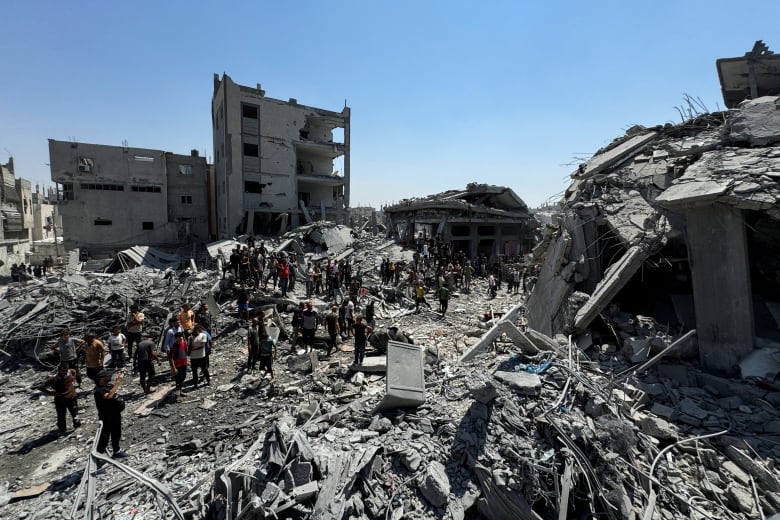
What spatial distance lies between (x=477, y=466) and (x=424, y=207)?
61.2 feet

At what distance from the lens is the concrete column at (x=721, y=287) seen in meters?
5.45

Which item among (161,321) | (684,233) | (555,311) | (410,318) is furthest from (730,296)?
(161,321)

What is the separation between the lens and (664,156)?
7.96 metres

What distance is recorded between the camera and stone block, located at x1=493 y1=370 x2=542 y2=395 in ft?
15.7

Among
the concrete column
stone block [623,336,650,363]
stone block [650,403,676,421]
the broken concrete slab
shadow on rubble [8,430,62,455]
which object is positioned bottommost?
shadow on rubble [8,430,62,455]

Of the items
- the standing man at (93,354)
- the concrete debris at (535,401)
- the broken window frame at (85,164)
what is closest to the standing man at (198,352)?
the concrete debris at (535,401)

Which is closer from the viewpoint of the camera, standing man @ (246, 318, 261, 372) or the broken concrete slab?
the broken concrete slab

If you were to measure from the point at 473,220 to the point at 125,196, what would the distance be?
26464 mm

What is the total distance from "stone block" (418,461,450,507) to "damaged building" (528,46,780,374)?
4158mm

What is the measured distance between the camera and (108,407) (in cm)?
526

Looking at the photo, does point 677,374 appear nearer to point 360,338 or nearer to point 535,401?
point 535,401

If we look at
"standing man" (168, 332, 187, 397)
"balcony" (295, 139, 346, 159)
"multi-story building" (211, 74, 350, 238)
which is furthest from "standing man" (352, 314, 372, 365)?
"balcony" (295, 139, 346, 159)

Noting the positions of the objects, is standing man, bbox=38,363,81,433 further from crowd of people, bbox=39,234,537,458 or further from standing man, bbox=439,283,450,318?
standing man, bbox=439,283,450,318

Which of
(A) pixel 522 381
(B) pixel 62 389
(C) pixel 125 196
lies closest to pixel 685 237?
(A) pixel 522 381
